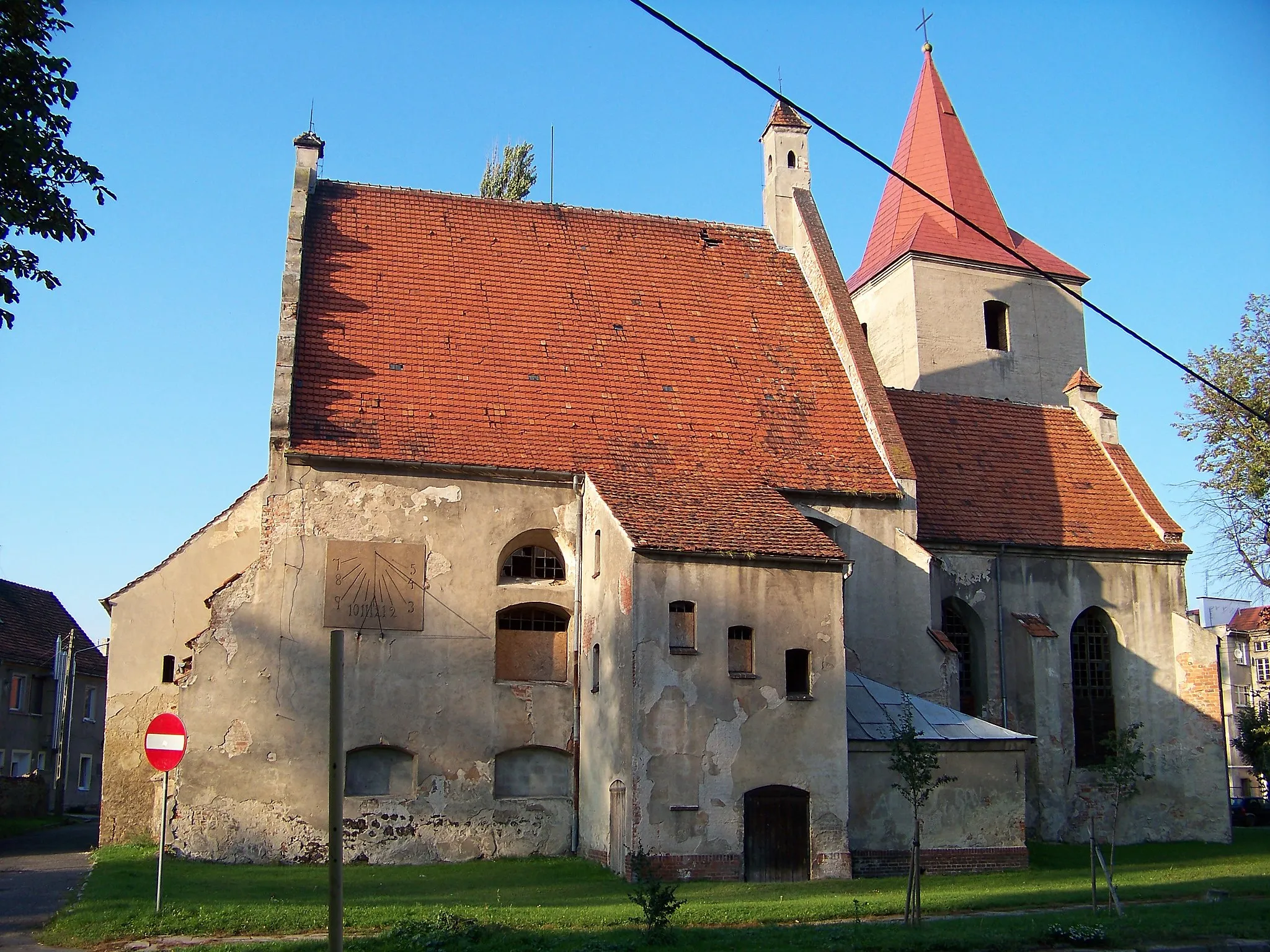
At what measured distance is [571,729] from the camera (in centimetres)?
2203

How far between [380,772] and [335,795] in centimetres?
1377

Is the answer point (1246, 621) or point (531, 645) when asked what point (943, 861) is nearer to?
point (531, 645)

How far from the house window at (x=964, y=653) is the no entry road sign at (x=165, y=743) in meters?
16.6

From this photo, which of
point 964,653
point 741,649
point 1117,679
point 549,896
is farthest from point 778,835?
point 1117,679

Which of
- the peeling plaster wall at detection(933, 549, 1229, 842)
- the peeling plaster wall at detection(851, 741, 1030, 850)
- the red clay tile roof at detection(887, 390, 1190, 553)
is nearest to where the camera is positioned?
the peeling plaster wall at detection(851, 741, 1030, 850)

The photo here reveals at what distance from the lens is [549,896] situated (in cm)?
1694

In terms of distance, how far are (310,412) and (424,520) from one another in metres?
2.86

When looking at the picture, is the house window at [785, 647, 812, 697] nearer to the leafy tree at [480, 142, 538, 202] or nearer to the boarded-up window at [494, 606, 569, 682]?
the boarded-up window at [494, 606, 569, 682]

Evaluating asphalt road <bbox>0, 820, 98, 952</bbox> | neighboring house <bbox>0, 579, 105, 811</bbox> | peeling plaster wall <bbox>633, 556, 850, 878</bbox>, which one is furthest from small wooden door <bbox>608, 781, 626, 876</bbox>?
neighboring house <bbox>0, 579, 105, 811</bbox>

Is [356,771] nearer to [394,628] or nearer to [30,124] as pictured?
[394,628]

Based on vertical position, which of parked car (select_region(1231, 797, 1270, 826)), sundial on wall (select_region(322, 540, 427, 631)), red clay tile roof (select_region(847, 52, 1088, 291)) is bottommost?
parked car (select_region(1231, 797, 1270, 826))

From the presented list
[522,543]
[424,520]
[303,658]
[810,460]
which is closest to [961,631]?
[810,460]

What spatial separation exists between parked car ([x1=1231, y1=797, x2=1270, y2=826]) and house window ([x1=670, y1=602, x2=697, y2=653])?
79.4 ft

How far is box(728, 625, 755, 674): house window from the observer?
20.2 meters
